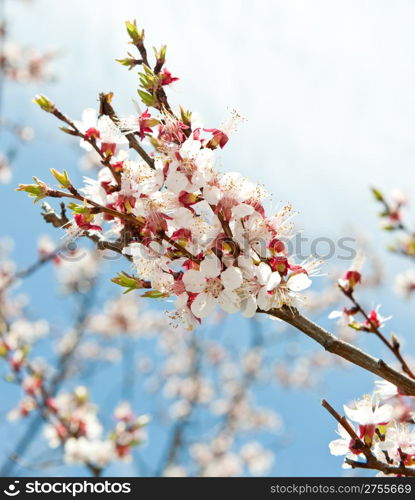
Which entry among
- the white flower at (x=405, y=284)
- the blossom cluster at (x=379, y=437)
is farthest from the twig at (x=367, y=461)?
the white flower at (x=405, y=284)

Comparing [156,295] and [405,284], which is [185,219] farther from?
[405,284]

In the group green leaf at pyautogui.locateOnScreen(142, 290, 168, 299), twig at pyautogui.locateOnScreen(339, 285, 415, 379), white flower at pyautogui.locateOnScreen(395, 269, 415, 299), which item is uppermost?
green leaf at pyautogui.locateOnScreen(142, 290, 168, 299)

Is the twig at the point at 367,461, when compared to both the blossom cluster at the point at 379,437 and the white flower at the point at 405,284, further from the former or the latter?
the white flower at the point at 405,284

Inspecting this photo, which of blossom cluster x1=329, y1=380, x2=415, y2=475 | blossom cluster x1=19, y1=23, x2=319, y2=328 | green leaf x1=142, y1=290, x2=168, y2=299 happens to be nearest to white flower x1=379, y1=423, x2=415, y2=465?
blossom cluster x1=329, y1=380, x2=415, y2=475

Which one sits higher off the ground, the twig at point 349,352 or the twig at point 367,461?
the twig at point 349,352

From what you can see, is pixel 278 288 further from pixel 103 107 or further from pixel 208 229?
pixel 103 107

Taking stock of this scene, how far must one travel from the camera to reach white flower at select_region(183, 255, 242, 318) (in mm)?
1468

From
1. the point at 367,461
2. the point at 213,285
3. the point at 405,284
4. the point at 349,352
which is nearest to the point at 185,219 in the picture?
the point at 213,285

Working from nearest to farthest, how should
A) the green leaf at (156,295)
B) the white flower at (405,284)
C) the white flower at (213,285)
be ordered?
the white flower at (213,285)
the green leaf at (156,295)
the white flower at (405,284)

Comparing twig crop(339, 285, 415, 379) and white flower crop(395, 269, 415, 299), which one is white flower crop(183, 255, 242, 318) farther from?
white flower crop(395, 269, 415, 299)

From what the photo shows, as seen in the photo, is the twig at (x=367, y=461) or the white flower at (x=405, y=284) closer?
the twig at (x=367, y=461)

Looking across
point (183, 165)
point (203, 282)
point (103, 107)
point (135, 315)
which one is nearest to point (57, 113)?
point (103, 107)

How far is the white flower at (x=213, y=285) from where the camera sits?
4.82 feet
